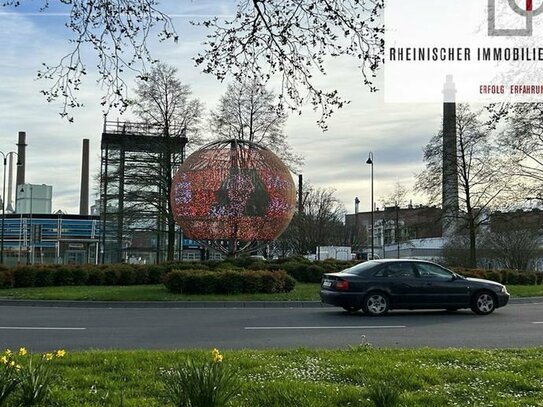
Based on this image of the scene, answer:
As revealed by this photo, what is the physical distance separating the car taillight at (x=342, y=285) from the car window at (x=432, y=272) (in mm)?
2057

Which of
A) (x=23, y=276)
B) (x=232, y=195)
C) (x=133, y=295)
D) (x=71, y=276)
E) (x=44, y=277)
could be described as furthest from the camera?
(x=232, y=195)

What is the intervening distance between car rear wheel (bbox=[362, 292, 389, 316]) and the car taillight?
565 millimetres

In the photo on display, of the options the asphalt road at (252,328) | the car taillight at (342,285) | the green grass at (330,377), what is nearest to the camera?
the green grass at (330,377)

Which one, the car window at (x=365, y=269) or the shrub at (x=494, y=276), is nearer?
the car window at (x=365, y=269)

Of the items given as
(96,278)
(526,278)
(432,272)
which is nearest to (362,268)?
(432,272)

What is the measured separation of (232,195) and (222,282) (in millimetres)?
8950

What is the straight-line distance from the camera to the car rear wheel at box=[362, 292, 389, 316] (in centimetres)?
1588

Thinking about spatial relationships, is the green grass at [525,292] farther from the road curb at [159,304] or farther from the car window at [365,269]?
the car window at [365,269]

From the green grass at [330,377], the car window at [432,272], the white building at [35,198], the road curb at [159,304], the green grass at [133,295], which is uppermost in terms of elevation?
the white building at [35,198]

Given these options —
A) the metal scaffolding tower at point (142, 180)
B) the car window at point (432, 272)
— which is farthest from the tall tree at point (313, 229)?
the car window at point (432, 272)

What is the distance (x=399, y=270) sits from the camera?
16.4m

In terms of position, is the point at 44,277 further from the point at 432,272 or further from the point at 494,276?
the point at 494,276

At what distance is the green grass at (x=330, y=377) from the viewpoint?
527 cm

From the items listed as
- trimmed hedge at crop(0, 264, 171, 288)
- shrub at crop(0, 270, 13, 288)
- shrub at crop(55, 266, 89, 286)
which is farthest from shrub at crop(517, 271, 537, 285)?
shrub at crop(0, 270, 13, 288)
